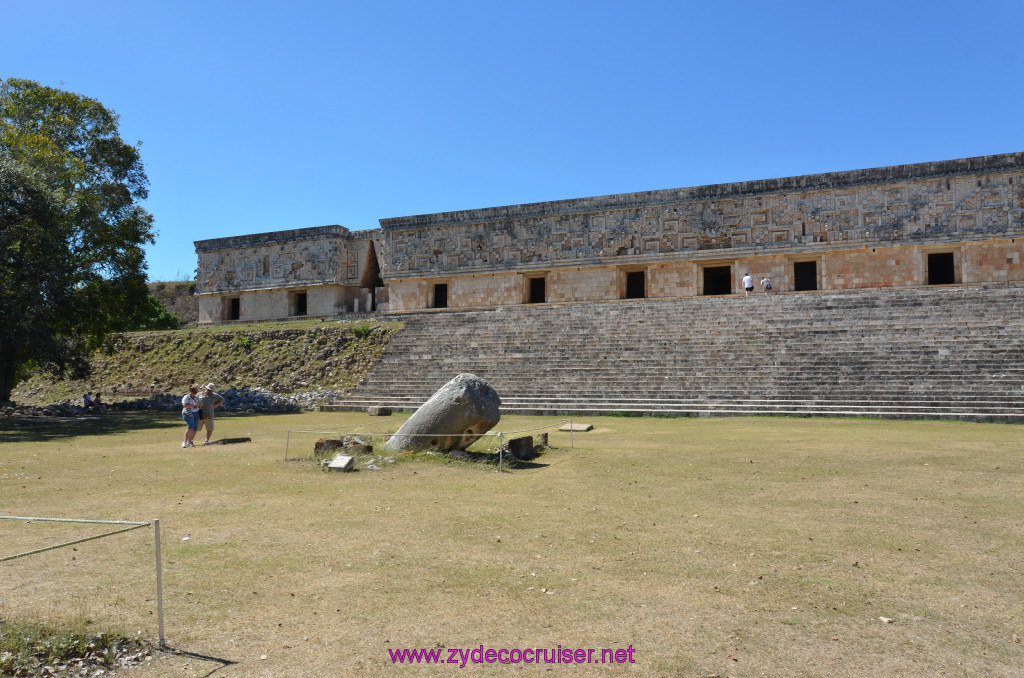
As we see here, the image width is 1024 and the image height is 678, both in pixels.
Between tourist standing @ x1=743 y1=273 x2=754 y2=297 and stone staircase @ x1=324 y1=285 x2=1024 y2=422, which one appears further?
tourist standing @ x1=743 y1=273 x2=754 y2=297

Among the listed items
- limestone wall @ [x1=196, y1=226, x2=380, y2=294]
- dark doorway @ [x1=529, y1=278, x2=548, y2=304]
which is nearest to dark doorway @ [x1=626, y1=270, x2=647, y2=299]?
dark doorway @ [x1=529, y1=278, x2=548, y2=304]

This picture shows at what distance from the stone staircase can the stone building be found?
7.69ft

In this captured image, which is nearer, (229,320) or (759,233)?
(759,233)

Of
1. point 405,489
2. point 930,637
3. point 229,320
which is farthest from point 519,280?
point 930,637

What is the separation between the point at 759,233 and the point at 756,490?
56.5ft

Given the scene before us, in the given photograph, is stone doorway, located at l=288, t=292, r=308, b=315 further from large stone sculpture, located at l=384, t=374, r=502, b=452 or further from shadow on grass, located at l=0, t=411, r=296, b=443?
large stone sculpture, located at l=384, t=374, r=502, b=452

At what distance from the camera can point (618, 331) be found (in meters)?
19.3

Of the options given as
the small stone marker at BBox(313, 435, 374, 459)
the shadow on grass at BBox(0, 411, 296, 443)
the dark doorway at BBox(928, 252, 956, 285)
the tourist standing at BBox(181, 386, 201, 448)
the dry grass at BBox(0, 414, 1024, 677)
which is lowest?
the dry grass at BBox(0, 414, 1024, 677)

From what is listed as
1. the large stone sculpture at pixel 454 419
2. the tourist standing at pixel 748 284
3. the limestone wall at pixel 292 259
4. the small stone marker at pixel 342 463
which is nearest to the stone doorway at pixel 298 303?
the limestone wall at pixel 292 259

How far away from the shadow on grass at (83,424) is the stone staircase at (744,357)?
158 inches

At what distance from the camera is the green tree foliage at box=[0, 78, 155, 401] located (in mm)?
14414

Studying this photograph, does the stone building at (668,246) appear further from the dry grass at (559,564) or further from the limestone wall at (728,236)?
the dry grass at (559,564)

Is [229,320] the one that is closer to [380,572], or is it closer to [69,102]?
[69,102]

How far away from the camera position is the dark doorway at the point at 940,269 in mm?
20828
